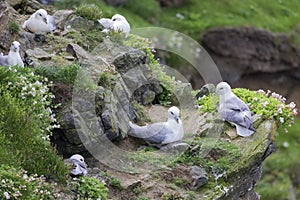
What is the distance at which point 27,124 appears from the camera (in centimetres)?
1128

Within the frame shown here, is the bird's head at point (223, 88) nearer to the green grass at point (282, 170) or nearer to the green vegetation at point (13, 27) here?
the green vegetation at point (13, 27)

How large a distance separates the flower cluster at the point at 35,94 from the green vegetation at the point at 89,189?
2.94ft

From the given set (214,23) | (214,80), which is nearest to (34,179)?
(214,80)

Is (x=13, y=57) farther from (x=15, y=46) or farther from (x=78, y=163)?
(x=78, y=163)

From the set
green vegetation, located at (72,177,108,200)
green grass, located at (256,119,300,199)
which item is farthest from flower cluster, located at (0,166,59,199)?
green grass, located at (256,119,300,199)

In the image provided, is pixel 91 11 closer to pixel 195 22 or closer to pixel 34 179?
pixel 34 179

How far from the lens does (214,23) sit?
93.7 feet

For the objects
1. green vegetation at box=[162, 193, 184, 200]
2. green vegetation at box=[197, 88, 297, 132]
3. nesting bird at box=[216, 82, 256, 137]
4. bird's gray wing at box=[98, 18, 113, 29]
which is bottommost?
green vegetation at box=[197, 88, 297, 132]

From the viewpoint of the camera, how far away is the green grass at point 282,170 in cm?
2319

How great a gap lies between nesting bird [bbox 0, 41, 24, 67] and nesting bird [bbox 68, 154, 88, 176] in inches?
83.4

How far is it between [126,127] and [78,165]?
71.3 inches

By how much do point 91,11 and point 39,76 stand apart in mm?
3267

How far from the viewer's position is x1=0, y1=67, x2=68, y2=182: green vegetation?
10875 mm

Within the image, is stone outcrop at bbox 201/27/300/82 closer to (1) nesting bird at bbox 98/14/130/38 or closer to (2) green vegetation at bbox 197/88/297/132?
(1) nesting bird at bbox 98/14/130/38
